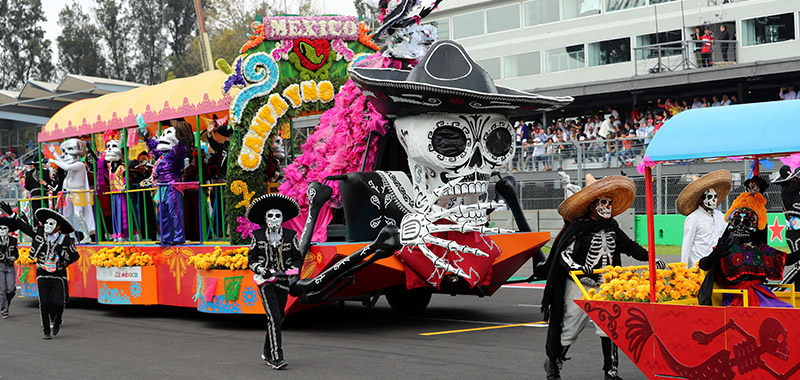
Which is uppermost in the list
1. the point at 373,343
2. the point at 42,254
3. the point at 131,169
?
the point at 131,169

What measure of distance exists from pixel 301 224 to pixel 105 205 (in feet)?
16.3

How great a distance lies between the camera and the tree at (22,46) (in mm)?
62969

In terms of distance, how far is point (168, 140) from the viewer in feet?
47.3

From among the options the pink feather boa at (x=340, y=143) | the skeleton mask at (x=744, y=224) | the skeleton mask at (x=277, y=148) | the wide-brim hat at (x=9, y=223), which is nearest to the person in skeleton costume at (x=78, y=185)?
the wide-brim hat at (x=9, y=223)

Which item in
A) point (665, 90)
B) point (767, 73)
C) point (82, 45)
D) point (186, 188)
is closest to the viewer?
point (186, 188)

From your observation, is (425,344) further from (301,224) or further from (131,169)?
(131,169)

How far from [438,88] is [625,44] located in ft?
83.2

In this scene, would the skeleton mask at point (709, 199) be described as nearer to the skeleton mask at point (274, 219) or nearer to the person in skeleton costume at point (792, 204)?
the person in skeleton costume at point (792, 204)

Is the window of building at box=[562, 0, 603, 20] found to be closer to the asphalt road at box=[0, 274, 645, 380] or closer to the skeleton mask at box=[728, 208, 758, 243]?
the asphalt road at box=[0, 274, 645, 380]

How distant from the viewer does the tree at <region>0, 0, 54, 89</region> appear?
6297 cm

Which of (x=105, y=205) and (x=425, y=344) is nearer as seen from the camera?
(x=425, y=344)

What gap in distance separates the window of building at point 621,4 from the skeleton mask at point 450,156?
24.3 metres

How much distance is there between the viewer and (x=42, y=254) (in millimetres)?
13062

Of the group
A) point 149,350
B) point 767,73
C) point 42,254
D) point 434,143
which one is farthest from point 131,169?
point 767,73
